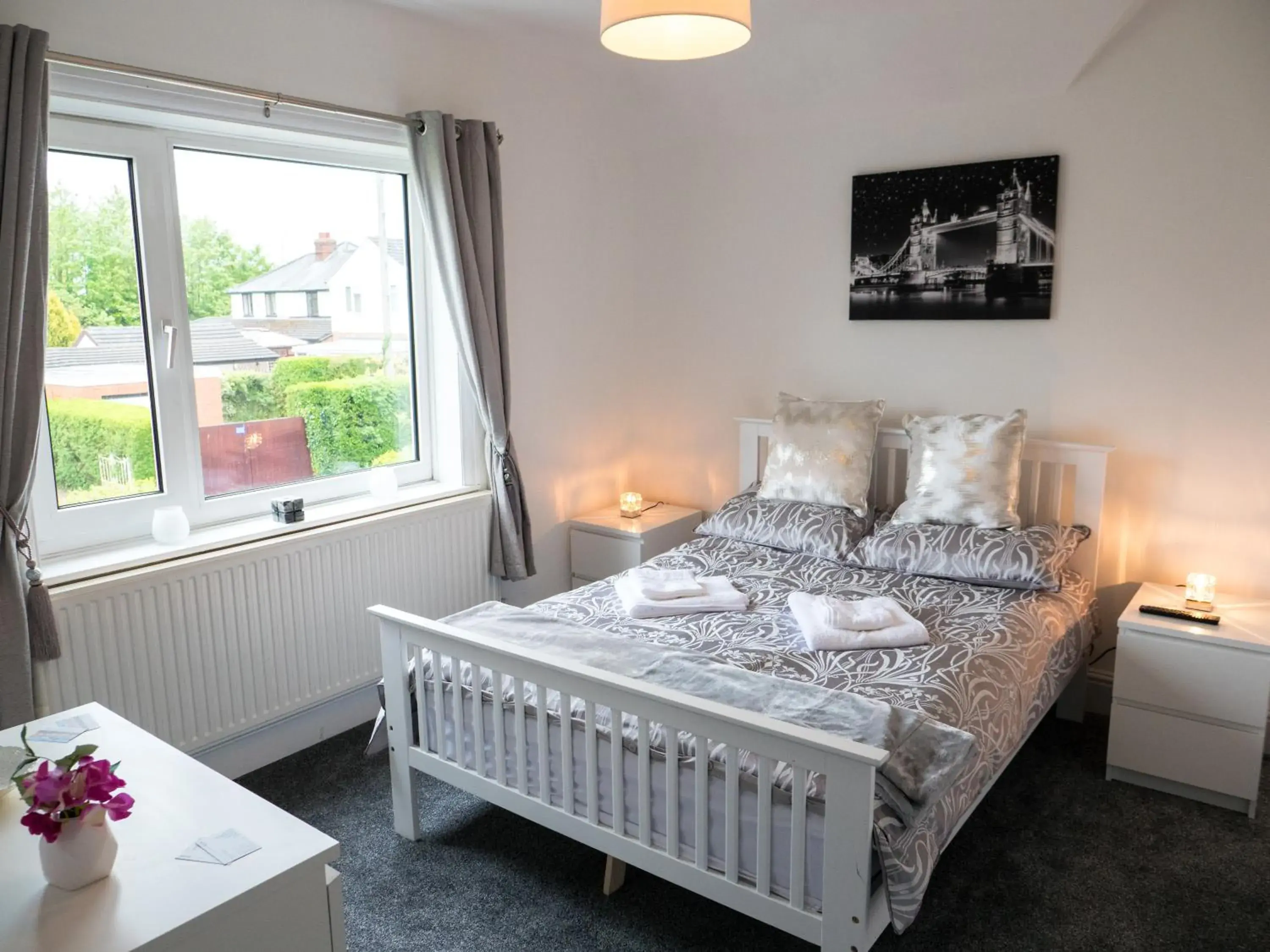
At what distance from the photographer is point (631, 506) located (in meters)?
4.08

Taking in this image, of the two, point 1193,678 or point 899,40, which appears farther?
point 899,40

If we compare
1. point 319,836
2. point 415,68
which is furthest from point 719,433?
point 319,836

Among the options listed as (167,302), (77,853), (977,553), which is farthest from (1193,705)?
(167,302)

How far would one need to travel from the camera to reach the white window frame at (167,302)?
8.48 ft

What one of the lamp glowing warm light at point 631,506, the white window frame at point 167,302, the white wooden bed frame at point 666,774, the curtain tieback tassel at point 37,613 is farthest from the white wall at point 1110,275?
the curtain tieback tassel at point 37,613

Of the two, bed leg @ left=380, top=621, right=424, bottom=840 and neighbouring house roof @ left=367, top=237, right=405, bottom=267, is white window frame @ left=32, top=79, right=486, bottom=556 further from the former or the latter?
bed leg @ left=380, top=621, right=424, bottom=840

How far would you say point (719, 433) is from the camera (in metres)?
4.18

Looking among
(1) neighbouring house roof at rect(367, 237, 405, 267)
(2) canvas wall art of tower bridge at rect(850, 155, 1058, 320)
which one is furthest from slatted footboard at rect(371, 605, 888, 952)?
(2) canvas wall art of tower bridge at rect(850, 155, 1058, 320)

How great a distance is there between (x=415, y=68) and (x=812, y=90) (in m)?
1.48

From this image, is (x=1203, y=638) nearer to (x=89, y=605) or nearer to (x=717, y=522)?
(x=717, y=522)

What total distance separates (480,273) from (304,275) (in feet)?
2.00

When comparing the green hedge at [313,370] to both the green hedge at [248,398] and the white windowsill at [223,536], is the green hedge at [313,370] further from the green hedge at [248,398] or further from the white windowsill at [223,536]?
the white windowsill at [223,536]

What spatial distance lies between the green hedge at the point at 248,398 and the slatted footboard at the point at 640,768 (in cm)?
100

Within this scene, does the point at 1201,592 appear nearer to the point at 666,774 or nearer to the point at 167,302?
the point at 666,774
